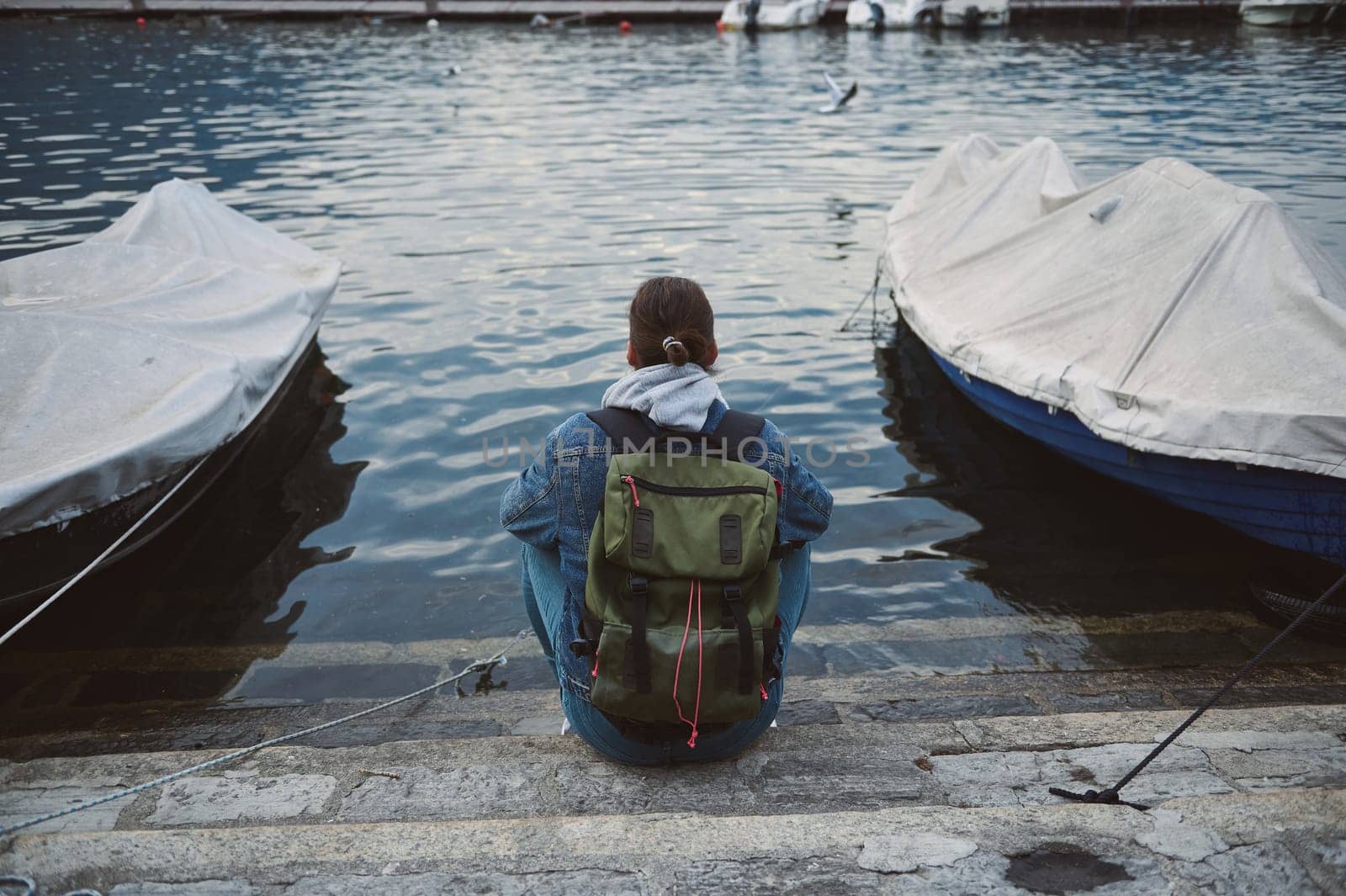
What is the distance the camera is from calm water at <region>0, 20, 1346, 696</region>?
667 centimetres

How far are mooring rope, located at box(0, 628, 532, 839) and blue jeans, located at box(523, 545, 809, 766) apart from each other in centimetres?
143

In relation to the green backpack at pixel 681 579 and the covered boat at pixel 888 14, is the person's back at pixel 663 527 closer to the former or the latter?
the green backpack at pixel 681 579

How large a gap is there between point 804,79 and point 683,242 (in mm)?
18333

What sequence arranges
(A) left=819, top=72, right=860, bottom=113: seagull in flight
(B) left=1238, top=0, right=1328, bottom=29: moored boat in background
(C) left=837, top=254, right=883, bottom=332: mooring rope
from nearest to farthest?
(C) left=837, top=254, right=883, bottom=332: mooring rope → (A) left=819, top=72, right=860, bottom=113: seagull in flight → (B) left=1238, top=0, right=1328, bottom=29: moored boat in background

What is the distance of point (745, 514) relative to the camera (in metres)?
2.99

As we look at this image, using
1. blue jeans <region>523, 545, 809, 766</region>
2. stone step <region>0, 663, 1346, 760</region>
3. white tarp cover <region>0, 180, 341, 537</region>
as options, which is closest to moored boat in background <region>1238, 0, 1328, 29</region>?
white tarp cover <region>0, 180, 341, 537</region>

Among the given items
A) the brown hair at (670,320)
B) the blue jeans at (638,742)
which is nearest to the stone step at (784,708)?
the blue jeans at (638,742)

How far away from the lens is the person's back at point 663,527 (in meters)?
Result: 3.00

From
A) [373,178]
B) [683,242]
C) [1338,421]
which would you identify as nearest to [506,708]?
[1338,421]

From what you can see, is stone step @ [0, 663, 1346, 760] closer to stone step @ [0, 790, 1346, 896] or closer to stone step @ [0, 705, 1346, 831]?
stone step @ [0, 705, 1346, 831]

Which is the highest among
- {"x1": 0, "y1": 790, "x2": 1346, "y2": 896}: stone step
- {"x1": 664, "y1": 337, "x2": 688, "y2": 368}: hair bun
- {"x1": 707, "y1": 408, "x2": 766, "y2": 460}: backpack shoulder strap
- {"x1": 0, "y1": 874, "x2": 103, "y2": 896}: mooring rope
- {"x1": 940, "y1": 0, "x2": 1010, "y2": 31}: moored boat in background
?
{"x1": 940, "y1": 0, "x2": 1010, "y2": 31}: moored boat in background

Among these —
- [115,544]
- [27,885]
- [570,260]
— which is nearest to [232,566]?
[115,544]

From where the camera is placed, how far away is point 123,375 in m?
6.40

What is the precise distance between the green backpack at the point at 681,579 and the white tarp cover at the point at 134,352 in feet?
12.2
